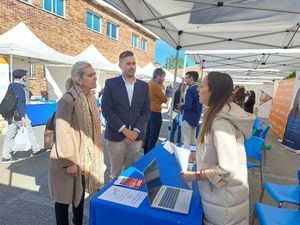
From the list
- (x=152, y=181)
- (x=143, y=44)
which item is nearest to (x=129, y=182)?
(x=152, y=181)

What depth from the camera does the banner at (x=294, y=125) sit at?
6.55 metres

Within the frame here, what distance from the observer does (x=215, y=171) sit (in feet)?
4.55

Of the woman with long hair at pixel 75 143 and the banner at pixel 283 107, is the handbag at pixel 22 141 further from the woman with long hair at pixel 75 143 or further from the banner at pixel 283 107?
the banner at pixel 283 107

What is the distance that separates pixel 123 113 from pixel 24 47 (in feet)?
16.3

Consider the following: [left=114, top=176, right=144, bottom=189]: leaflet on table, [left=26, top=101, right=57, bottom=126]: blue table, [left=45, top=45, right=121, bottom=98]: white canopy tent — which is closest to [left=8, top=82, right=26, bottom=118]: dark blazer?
[left=26, top=101, right=57, bottom=126]: blue table

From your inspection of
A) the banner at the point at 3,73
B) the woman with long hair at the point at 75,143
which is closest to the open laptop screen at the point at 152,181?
the woman with long hair at the point at 75,143

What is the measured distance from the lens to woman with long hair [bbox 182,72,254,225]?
137cm

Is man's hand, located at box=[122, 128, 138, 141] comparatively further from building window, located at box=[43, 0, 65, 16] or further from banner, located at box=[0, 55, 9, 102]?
building window, located at box=[43, 0, 65, 16]

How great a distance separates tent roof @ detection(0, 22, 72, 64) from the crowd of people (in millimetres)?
4546

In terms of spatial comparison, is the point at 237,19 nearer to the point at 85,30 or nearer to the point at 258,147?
the point at 258,147

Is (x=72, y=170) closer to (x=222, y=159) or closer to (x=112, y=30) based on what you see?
(x=222, y=159)

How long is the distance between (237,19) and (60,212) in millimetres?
3427

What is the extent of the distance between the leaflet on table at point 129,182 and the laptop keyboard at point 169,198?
199 millimetres

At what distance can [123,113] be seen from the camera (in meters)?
2.58
